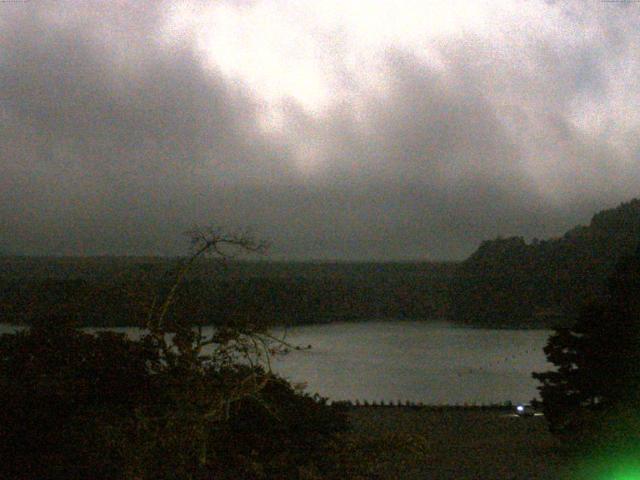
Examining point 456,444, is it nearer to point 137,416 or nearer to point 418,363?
point 137,416

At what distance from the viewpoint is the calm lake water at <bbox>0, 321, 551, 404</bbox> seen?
47.0 metres

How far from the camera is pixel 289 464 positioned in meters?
9.24

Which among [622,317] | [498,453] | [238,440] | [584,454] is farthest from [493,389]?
[238,440]

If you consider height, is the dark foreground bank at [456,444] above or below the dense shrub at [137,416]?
below

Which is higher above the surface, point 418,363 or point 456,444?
point 456,444

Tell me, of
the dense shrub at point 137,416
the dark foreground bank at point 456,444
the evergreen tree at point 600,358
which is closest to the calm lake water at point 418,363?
the dark foreground bank at point 456,444

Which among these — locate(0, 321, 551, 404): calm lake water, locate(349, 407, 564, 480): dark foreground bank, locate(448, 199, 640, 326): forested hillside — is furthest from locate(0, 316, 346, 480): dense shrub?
locate(448, 199, 640, 326): forested hillside

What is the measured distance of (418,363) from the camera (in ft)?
206

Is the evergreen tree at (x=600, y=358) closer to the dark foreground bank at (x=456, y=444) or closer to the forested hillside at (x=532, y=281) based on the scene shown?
the dark foreground bank at (x=456, y=444)

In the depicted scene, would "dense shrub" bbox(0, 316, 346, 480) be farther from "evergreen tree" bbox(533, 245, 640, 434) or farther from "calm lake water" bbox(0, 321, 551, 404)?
"calm lake water" bbox(0, 321, 551, 404)

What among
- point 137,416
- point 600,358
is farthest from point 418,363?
point 137,416

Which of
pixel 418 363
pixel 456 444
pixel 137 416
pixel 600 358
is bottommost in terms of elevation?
pixel 418 363

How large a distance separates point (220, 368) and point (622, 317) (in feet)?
34.3

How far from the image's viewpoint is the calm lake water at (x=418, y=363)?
4697 cm
